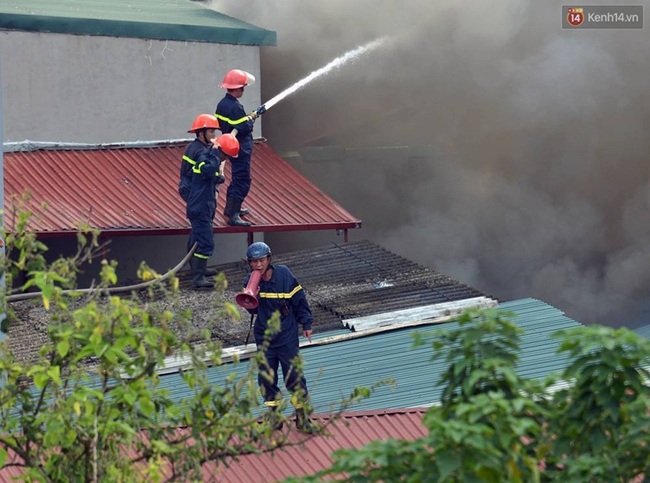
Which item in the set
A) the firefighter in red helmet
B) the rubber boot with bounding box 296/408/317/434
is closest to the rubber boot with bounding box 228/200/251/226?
the firefighter in red helmet

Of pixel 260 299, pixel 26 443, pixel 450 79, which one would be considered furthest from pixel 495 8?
pixel 26 443

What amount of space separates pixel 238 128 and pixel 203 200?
90 cm

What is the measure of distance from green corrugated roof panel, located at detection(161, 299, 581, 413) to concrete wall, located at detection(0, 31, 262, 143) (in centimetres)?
576

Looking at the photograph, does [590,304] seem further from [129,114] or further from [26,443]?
[26,443]

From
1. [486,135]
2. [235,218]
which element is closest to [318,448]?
[235,218]

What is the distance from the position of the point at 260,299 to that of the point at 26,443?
340cm

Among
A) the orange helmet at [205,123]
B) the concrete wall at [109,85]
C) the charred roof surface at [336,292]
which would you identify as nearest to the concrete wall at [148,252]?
the concrete wall at [109,85]

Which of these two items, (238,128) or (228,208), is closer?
(238,128)

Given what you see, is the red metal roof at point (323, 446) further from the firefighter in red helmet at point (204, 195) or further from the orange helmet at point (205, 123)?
the orange helmet at point (205, 123)

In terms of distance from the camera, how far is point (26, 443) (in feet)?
24.2

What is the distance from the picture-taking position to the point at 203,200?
46.3 feet

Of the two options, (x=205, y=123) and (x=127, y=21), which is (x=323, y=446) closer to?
(x=205, y=123)

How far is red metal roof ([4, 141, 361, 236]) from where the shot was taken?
50.9 feet

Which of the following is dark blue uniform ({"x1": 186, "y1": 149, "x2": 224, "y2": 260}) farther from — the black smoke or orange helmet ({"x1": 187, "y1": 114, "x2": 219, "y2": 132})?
the black smoke
